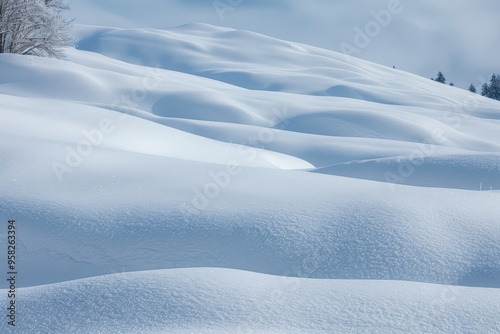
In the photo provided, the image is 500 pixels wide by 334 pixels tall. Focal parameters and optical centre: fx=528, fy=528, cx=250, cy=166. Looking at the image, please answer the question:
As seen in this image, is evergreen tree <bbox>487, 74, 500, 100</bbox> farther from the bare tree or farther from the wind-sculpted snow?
the wind-sculpted snow

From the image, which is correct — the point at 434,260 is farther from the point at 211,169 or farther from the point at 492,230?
the point at 211,169

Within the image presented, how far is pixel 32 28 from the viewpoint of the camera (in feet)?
41.3

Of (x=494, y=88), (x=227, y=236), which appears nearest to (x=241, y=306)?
(x=227, y=236)

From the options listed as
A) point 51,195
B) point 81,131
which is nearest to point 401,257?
point 51,195

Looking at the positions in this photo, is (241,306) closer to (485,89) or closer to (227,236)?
(227,236)

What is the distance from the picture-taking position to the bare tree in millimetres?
12000

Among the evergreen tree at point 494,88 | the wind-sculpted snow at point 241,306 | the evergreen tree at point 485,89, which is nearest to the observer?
the wind-sculpted snow at point 241,306

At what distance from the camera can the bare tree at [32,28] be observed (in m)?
12.0

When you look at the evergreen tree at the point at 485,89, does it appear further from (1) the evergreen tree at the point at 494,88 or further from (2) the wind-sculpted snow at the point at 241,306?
(2) the wind-sculpted snow at the point at 241,306

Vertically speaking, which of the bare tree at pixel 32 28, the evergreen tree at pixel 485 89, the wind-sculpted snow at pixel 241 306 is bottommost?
the wind-sculpted snow at pixel 241 306

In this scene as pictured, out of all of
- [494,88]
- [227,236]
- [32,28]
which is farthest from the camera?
[494,88]

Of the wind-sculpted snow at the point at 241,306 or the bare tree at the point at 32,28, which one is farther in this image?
the bare tree at the point at 32,28

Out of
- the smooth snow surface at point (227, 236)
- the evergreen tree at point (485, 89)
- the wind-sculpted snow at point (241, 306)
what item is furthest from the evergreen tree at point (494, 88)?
the wind-sculpted snow at point (241, 306)

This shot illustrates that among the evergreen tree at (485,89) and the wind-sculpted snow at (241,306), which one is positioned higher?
the evergreen tree at (485,89)
